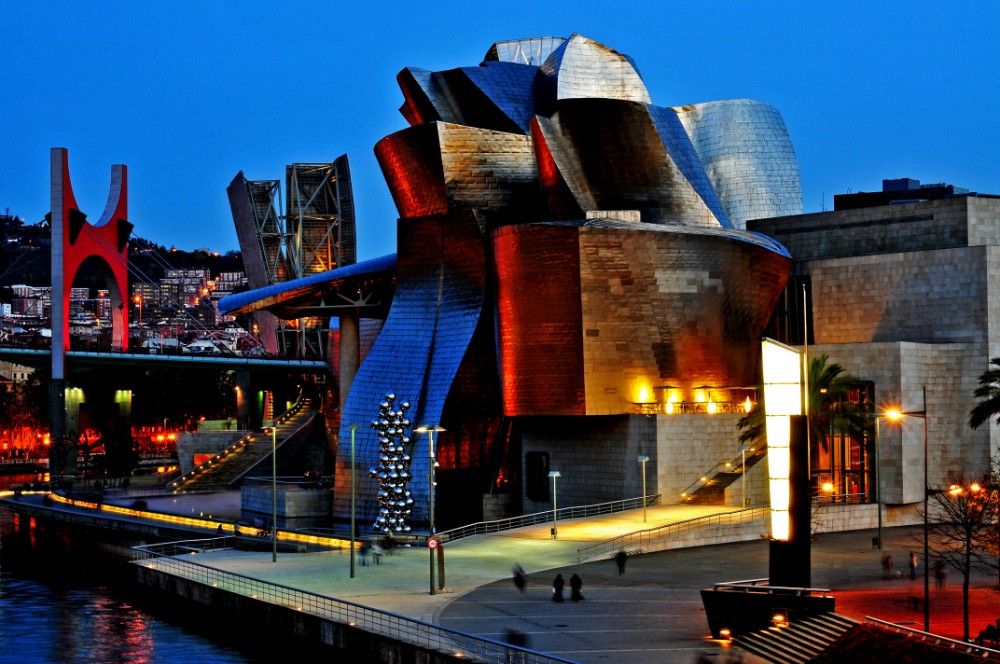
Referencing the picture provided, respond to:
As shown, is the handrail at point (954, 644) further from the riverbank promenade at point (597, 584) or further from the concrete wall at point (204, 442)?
the concrete wall at point (204, 442)

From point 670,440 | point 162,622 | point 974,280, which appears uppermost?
point 974,280

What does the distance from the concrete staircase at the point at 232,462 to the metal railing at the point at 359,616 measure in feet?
106

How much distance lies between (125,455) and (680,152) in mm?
58930

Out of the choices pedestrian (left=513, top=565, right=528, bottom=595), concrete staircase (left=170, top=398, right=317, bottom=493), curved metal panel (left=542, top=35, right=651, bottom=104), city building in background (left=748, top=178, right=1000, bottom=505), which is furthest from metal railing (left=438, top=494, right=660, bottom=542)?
concrete staircase (left=170, top=398, right=317, bottom=493)

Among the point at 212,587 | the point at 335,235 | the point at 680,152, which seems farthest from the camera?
the point at 335,235

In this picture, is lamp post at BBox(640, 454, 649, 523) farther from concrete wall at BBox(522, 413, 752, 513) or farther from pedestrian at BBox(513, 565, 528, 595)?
pedestrian at BBox(513, 565, 528, 595)

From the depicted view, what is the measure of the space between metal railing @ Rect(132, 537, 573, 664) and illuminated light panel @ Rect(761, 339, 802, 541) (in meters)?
5.00

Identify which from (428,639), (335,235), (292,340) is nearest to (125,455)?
(292,340)

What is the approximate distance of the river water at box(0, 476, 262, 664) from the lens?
3384 centimetres

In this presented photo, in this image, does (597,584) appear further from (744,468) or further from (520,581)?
(744,468)

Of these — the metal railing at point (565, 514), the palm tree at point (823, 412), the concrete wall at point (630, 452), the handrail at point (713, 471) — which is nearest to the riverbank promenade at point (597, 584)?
the metal railing at point (565, 514)

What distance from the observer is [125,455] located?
339 ft

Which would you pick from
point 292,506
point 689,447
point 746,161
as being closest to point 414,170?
point 292,506

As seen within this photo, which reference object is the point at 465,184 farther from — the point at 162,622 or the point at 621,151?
the point at 162,622
